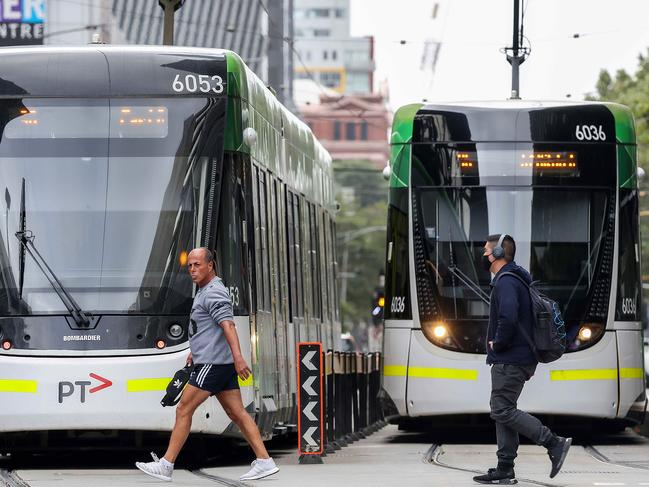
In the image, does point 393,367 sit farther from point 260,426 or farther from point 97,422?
point 97,422

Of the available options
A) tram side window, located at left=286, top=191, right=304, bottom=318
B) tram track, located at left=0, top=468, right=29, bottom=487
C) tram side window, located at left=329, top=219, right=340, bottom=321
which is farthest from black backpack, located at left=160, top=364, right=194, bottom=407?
tram side window, located at left=329, top=219, right=340, bottom=321

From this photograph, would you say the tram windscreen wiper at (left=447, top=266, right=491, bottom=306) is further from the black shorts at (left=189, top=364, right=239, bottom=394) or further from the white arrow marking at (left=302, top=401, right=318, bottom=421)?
the black shorts at (left=189, top=364, right=239, bottom=394)

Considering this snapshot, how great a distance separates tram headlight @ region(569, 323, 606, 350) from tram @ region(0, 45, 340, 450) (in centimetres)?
460

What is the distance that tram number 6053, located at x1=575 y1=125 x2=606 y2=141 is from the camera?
19.4 m

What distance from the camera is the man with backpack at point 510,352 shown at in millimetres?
12930

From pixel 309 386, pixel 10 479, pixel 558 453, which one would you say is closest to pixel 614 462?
pixel 309 386

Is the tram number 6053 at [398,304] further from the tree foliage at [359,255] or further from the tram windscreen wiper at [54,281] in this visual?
the tree foliage at [359,255]

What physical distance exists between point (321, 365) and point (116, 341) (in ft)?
6.60

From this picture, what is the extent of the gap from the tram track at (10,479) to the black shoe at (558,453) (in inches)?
140

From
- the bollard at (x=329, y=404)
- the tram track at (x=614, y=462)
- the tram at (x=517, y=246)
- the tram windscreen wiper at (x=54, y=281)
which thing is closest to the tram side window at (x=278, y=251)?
the bollard at (x=329, y=404)

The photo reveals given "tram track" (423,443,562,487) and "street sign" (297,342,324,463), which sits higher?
"street sign" (297,342,324,463)

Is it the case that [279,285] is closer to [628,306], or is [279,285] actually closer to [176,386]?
[176,386]

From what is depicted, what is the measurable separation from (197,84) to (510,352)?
11.4ft

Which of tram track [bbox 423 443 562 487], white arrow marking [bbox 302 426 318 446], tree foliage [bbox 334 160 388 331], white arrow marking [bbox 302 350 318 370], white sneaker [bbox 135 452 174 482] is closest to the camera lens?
white sneaker [bbox 135 452 174 482]
